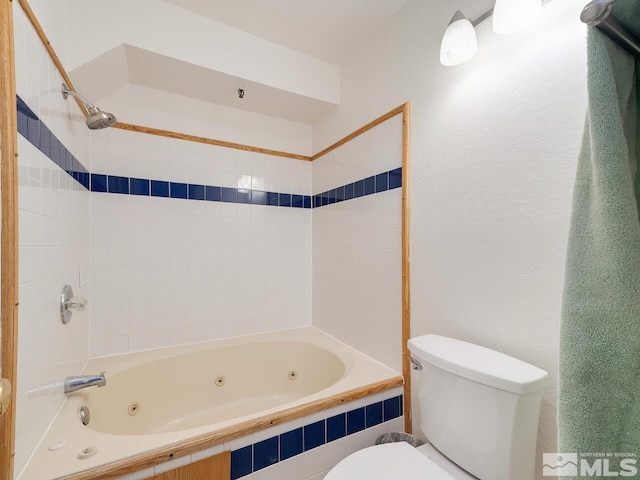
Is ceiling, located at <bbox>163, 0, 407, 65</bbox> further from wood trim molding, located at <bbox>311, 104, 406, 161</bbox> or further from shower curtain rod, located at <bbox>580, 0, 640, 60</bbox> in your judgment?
shower curtain rod, located at <bbox>580, 0, 640, 60</bbox>

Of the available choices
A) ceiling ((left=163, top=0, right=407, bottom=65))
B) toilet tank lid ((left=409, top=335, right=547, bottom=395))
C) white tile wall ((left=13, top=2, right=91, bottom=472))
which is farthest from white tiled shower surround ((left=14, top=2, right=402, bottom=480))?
ceiling ((left=163, top=0, right=407, bottom=65))

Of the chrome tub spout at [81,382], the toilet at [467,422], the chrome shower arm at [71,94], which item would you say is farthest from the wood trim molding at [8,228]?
the toilet at [467,422]

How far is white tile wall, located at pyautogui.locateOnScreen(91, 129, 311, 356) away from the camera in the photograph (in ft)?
5.58

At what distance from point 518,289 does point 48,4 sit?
2.04m

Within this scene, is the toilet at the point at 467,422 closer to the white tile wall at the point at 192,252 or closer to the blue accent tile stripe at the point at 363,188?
the blue accent tile stripe at the point at 363,188

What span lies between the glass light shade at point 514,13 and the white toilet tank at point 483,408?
1.10 metres

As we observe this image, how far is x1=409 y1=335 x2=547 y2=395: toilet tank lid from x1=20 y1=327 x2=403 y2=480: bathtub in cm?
45

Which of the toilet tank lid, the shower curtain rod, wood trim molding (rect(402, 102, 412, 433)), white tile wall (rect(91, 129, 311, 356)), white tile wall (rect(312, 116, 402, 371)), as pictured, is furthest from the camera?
white tile wall (rect(91, 129, 311, 356))

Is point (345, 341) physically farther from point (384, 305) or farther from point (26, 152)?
point (26, 152)

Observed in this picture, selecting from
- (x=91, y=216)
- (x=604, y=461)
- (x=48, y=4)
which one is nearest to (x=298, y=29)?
(x=48, y=4)

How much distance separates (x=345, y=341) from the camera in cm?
191

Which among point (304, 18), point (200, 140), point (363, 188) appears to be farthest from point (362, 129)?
point (200, 140)

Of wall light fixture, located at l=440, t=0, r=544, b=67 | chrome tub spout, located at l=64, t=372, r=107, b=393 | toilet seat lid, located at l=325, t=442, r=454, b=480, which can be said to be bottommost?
toilet seat lid, located at l=325, t=442, r=454, b=480

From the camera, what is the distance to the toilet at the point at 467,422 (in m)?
0.83
